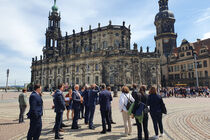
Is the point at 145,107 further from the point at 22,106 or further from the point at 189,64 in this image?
the point at 189,64

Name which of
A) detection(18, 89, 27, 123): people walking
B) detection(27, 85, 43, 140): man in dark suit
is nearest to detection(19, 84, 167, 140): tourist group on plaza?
detection(27, 85, 43, 140): man in dark suit

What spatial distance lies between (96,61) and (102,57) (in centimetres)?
232

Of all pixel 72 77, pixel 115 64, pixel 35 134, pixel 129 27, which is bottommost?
pixel 35 134

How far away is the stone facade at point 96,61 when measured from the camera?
43062 millimetres

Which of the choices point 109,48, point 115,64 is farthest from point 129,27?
point 115,64

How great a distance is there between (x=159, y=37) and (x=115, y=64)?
23729 mm

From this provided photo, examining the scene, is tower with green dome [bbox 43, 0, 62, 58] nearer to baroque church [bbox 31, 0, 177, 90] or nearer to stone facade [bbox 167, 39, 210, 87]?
baroque church [bbox 31, 0, 177, 90]

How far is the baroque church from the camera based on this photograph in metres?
43.2

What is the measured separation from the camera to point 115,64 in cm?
Result: 4306

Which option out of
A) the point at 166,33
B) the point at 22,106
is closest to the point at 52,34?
the point at 166,33

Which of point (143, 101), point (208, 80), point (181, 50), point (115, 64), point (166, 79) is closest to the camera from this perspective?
point (143, 101)

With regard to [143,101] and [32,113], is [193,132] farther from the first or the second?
[32,113]

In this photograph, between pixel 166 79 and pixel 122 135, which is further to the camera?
pixel 166 79

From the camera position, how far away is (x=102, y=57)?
44625 mm
